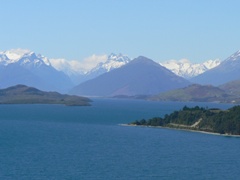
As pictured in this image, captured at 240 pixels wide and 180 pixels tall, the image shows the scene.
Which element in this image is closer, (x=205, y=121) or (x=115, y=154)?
(x=115, y=154)

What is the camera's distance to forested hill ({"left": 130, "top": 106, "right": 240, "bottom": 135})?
16575 cm

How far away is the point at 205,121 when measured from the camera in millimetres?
178750

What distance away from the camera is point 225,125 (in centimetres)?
16638

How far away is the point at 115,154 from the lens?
380 feet

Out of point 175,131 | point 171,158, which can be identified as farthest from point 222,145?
point 175,131

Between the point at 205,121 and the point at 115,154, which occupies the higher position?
the point at 205,121

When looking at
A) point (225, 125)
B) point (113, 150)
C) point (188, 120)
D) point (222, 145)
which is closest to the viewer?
point (113, 150)

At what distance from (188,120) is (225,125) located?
798 inches

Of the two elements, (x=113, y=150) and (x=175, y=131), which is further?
(x=175, y=131)

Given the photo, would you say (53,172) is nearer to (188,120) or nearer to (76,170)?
(76,170)

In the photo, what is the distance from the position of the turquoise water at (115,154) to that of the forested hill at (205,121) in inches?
311

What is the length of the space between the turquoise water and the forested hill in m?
7.89

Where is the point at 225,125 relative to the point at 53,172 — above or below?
above

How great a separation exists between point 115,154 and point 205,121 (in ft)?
222
